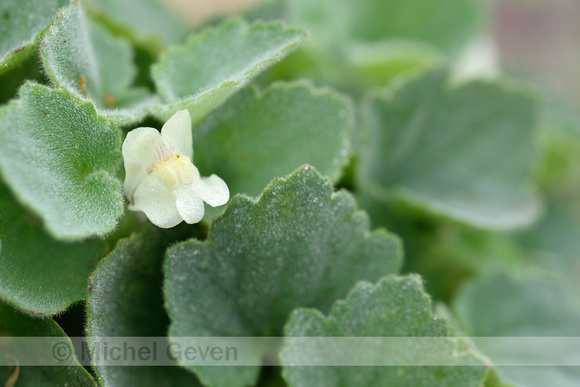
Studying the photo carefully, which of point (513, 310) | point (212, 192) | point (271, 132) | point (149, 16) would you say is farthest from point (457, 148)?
point (149, 16)

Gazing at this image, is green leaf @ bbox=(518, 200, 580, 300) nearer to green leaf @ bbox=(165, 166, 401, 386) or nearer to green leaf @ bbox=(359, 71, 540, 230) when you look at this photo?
green leaf @ bbox=(359, 71, 540, 230)

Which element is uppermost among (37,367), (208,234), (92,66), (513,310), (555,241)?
(92,66)

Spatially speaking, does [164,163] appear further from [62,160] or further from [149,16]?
[149,16]

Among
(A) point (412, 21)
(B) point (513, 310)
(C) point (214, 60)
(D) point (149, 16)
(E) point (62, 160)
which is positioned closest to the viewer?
(E) point (62, 160)

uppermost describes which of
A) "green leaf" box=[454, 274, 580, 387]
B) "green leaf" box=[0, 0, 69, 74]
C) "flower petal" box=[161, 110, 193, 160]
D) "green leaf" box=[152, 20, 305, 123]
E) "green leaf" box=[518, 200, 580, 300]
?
"green leaf" box=[0, 0, 69, 74]

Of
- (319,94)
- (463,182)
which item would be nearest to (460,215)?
(463,182)

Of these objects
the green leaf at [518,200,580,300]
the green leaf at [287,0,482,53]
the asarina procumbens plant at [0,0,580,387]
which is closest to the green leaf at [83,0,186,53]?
the asarina procumbens plant at [0,0,580,387]

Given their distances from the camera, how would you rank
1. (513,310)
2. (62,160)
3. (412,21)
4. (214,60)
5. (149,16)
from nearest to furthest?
(62,160) < (214,60) < (513,310) < (149,16) < (412,21)
